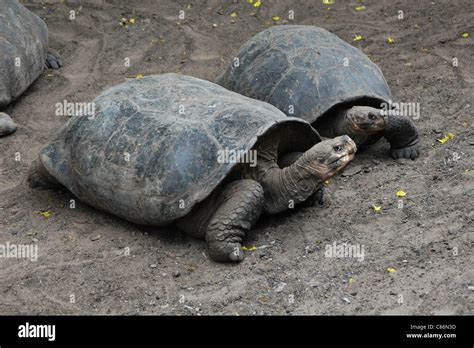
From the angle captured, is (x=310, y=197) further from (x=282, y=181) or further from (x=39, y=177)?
(x=39, y=177)

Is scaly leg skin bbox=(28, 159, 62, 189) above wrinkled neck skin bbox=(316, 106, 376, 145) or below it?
below

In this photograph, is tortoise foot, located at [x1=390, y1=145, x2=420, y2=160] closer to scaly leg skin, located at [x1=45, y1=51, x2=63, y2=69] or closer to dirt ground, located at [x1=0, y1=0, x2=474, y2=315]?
dirt ground, located at [x1=0, y1=0, x2=474, y2=315]

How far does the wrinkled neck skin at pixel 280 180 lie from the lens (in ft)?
19.3

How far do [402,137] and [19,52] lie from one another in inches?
174

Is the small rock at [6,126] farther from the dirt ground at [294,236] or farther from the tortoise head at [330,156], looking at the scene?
the tortoise head at [330,156]

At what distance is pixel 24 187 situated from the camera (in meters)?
6.93

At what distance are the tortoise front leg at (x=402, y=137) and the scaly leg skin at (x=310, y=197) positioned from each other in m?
1.03

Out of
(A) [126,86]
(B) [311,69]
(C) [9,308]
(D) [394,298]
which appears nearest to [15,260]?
(C) [9,308]

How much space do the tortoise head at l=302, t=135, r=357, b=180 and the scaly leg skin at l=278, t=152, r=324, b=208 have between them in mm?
479

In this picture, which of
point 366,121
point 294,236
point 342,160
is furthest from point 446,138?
point 294,236

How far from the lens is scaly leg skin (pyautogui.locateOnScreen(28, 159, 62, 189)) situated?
669cm

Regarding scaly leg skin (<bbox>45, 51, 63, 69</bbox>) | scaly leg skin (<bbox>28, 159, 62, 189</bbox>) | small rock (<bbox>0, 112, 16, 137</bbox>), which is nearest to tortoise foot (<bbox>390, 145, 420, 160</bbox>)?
scaly leg skin (<bbox>28, 159, 62, 189</bbox>)

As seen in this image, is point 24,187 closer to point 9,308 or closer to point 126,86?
point 126,86

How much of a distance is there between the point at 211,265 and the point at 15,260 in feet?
4.75
